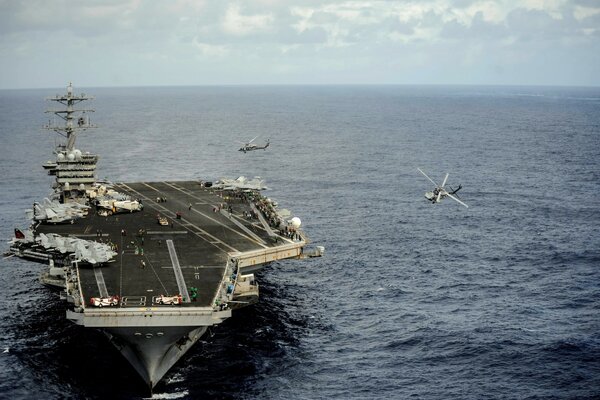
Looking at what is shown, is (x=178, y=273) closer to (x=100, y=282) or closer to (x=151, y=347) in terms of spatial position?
(x=100, y=282)

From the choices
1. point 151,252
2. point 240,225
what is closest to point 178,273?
point 151,252

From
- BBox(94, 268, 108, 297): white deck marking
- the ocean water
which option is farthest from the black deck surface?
the ocean water

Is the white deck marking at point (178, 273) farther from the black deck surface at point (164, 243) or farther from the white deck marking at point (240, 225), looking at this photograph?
the white deck marking at point (240, 225)

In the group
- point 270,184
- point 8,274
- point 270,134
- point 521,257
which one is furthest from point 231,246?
point 270,134

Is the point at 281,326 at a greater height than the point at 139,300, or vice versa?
the point at 139,300

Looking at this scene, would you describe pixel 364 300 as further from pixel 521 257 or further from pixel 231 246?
pixel 521 257

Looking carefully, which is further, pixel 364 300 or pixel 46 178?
pixel 46 178
